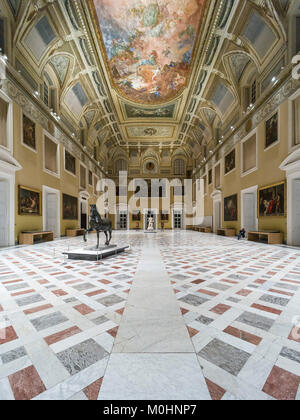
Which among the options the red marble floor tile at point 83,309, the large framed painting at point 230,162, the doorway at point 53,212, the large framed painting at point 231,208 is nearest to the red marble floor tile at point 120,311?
the red marble floor tile at point 83,309

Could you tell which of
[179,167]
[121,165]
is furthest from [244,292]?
[121,165]

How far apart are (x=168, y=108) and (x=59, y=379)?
23646 millimetres

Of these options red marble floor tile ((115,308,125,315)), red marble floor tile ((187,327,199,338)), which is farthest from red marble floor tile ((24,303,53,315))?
red marble floor tile ((187,327,199,338))

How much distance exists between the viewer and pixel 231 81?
14.1 metres

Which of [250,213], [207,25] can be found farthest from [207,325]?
[207,25]

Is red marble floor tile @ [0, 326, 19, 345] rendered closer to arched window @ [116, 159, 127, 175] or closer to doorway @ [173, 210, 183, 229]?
doorway @ [173, 210, 183, 229]

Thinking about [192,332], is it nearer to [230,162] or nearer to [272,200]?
[272,200]

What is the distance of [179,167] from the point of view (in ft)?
103

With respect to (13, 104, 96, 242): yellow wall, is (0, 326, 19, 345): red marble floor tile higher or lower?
lower

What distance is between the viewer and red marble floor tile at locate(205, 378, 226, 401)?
1259 millimetres

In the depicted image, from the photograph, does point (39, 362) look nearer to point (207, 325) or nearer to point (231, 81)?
point (207, 325)

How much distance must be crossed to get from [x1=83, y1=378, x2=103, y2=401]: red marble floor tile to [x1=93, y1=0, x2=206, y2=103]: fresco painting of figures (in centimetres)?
1601

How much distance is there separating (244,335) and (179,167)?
30.7 m

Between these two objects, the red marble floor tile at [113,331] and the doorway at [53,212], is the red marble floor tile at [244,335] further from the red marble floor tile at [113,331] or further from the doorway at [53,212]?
the doorway at [53,212]
